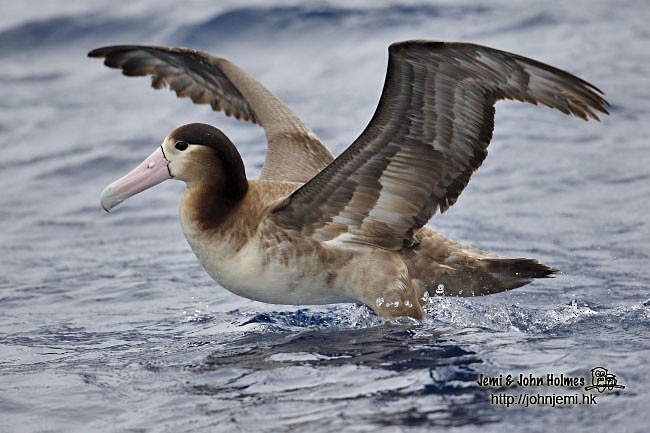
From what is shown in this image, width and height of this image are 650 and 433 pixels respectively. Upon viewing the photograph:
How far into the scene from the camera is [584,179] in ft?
36.6

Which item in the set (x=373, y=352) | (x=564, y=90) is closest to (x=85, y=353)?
(x=373, y=352)

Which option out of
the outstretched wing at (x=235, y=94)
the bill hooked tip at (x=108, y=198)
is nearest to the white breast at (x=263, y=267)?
the bill hooked tip at (x=108, y=198)

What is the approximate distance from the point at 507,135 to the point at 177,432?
7398mm

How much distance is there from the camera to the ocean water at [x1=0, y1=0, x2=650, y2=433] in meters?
6.21

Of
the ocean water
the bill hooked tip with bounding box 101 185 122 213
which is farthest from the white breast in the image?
the bill hooked tip with bounding box 101 185 122 213

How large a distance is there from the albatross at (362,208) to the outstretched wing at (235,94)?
1.01m

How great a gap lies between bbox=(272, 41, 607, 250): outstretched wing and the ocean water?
2.39 ft

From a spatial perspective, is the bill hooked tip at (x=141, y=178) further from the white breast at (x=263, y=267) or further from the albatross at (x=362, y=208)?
the white breast at (x=263, y=267)

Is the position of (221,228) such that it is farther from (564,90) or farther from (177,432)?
(564,90)

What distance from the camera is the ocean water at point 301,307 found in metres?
6.21

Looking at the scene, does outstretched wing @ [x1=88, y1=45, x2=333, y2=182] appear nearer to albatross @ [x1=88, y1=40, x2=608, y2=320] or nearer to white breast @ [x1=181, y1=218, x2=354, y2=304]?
albatross @ [x1=88, y1=40, x2=608, y2=320]

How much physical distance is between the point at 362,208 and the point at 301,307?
4.08 feet

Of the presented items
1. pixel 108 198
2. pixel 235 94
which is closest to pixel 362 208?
pixel 108 198

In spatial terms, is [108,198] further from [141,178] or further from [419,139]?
[419,139]
